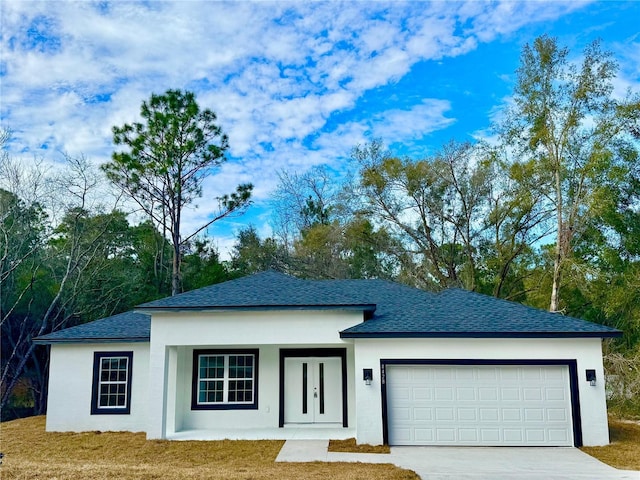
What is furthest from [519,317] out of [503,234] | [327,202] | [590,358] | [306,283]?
[327,202]

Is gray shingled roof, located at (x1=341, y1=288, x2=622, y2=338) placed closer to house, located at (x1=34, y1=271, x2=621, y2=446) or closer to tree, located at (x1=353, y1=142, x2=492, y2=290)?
house, located at (x1=34, y1=271, x2=621, y2=446)

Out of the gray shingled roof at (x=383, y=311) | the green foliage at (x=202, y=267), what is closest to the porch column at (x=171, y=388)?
the gray shingled roof at (x=383, y=311)

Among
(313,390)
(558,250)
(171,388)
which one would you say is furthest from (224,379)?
(558,250)

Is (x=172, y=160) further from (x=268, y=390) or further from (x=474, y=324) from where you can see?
(x=474, y=324)

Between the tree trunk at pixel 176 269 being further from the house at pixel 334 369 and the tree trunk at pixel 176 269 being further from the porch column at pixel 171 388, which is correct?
the porch column at pixel 171 388

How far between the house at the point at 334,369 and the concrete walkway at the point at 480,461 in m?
0.72

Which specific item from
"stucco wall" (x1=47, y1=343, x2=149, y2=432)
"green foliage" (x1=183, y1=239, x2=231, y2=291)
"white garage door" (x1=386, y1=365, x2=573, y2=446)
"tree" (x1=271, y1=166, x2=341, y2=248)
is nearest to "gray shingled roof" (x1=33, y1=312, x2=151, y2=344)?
"stucco wall" (x1=47, y1=343, x2=149, y2=432)

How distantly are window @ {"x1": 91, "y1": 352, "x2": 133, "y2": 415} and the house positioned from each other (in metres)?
0.03

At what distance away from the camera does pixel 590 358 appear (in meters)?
11.9

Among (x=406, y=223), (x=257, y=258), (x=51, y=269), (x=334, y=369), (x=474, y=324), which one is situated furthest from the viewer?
(x=257, y=258)

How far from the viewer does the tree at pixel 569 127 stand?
20.0 meters

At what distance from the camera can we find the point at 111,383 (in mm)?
14258

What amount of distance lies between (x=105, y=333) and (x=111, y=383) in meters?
1.39

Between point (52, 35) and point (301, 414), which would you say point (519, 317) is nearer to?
point (301, 414)
